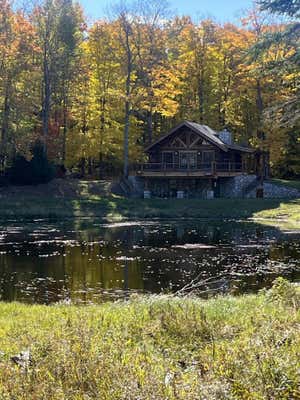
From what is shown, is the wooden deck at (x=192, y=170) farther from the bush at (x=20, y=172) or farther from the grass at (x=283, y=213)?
the bush at (x=20, y=172)

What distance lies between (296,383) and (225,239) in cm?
2118

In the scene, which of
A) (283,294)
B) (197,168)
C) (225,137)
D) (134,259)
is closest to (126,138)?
(197,168)

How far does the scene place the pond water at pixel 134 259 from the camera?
1402cm

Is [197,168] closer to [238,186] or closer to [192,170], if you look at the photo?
[192,170]

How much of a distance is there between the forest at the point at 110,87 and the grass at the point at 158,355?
3242 centimetres

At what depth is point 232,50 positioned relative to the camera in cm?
4953

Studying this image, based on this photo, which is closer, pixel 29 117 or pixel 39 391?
pixel 39 391

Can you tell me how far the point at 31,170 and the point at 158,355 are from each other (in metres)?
35.3

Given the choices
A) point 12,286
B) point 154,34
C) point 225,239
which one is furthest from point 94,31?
point 12,286

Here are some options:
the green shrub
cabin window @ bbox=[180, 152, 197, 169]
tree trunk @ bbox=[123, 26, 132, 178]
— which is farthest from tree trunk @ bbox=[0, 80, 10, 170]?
the green shrub

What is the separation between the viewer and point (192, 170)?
45.6 m

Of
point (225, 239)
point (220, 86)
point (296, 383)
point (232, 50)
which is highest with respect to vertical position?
point (232, 50)

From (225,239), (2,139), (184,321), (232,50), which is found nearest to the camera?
(184,321)

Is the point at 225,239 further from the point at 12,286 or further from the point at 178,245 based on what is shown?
the point at 12,286
